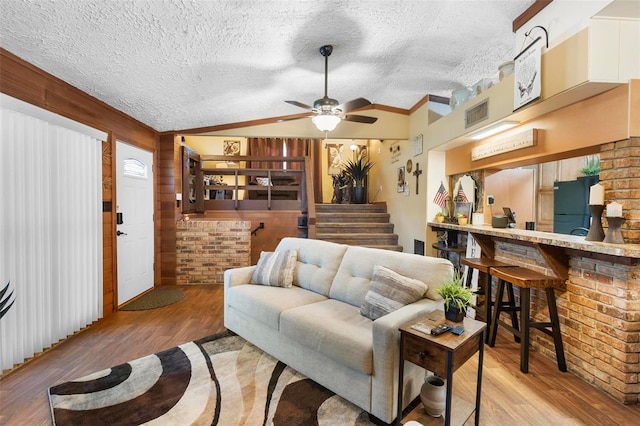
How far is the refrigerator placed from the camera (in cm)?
385

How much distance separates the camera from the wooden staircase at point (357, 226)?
5355mm

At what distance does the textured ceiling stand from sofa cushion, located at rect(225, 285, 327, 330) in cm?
214

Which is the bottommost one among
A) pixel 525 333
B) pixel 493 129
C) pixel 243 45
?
pixel 525 333

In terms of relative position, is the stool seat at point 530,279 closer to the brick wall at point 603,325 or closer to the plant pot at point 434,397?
the brick wall at point 603,325

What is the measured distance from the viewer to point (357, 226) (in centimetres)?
577

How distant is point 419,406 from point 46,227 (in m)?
3.28

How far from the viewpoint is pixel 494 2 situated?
2391 millimetres

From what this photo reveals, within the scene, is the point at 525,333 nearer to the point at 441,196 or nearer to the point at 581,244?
the point at 581,244

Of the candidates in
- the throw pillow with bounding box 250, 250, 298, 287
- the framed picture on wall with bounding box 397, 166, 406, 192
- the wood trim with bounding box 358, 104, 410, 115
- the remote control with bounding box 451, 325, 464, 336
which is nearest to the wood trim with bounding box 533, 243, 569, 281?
the remote control with bounding box 451, 325, 464, 336

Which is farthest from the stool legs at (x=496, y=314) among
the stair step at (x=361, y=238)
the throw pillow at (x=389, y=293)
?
the stair step at (x=361, y=238)

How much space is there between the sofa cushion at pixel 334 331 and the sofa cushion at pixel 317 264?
0.30 meters

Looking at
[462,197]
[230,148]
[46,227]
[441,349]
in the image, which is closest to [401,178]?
[462,197]

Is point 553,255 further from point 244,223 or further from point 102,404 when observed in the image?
point 244,223

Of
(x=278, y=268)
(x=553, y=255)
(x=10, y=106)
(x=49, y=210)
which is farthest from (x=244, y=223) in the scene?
(x=553, y=255)
